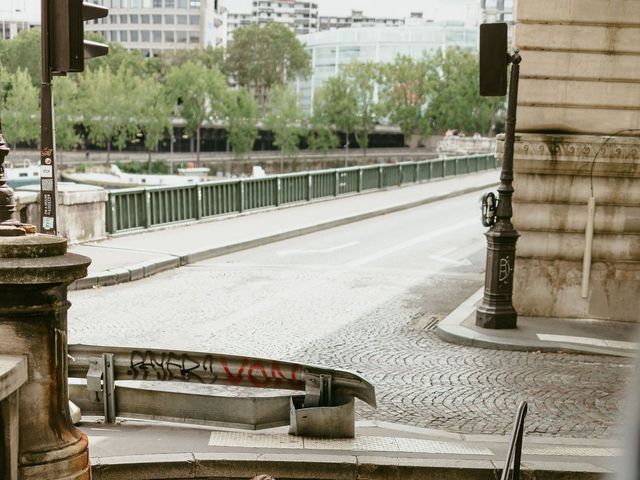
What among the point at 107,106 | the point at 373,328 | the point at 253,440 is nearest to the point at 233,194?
the point at 373,328

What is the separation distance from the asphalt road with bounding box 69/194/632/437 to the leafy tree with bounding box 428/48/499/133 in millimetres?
90312

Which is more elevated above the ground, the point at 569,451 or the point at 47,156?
the point at 47,156

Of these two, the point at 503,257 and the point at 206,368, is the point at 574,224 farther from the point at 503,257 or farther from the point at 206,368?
the point at 206,368

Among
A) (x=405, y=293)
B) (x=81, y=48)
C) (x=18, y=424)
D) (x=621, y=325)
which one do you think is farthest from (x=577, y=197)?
(x=18, y=424)

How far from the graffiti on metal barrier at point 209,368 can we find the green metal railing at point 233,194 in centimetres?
1120

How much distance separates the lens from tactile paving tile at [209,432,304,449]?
6.09 meters

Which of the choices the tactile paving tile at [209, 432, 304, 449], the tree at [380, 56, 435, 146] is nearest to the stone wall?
the tactile paving tile at [209, 432, 304, 449]

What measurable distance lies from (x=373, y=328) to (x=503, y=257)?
1.88m

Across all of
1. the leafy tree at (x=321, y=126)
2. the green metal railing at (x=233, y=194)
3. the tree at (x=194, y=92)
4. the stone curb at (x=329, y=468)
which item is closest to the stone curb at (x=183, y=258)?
the green metal railing at (x=233, y=194)

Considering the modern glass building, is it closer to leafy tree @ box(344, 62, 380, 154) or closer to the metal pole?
leafy tree @ box(344, 62, 380, 154)

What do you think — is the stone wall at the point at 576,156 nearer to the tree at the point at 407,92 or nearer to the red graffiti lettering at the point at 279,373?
the red graffiti lettering at the point at 279,373

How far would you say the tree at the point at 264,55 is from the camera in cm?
12875

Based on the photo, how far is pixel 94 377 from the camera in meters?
6.34

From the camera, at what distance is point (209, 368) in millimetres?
6430
